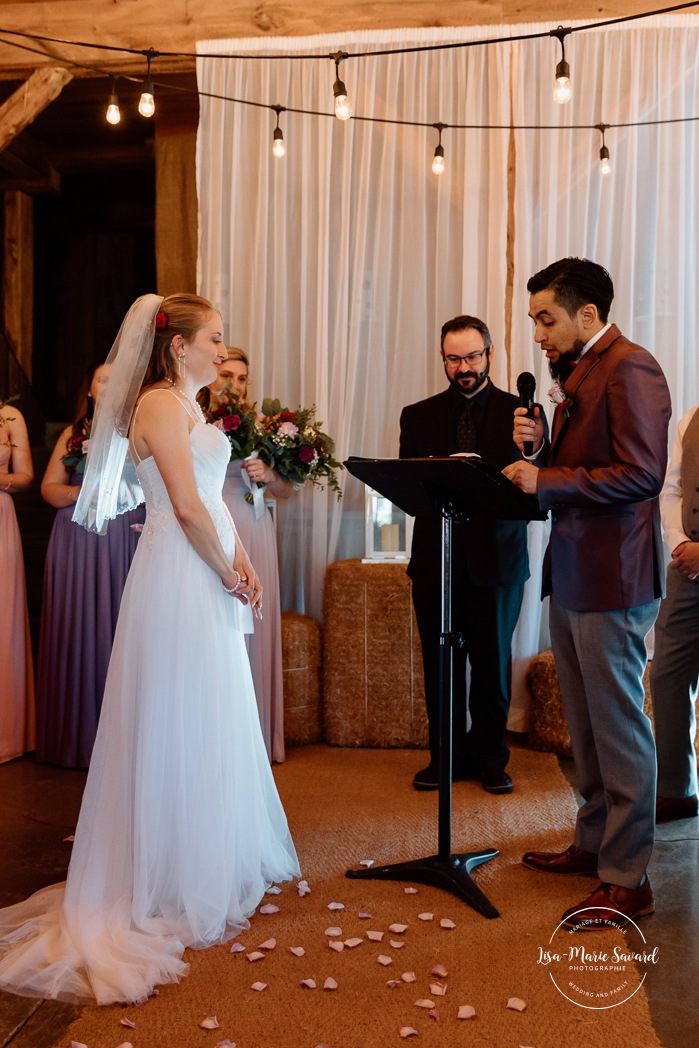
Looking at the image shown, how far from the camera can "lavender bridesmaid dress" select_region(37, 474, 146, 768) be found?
15.3 feet

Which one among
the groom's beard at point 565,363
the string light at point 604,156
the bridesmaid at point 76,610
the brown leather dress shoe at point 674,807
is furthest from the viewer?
the string light at point 604,156

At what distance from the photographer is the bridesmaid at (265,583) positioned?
14.7 ft

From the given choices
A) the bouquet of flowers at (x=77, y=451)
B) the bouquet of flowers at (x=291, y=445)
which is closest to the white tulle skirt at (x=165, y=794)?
the bouquet of flowers at (x=291, y=445)

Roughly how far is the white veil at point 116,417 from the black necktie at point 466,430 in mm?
1460

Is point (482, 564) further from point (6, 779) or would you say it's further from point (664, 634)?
point (6, 779)

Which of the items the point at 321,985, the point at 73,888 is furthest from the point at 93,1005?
the point at 321,985

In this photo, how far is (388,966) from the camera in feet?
8.64

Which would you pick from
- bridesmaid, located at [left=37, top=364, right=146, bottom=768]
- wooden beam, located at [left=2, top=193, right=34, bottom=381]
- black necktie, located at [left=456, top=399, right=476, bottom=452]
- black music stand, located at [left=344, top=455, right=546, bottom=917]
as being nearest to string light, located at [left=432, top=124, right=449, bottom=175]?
black necktie, located at [left=456, top=399, right=476, bottom=452]

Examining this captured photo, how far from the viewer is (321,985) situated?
2539mm

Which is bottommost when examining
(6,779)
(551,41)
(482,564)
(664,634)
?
(6,779)

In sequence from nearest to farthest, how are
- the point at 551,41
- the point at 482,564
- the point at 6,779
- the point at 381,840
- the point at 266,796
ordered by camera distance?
the point at 266,796 < the point at 381,840 < the point at 482,564 < the point at 6,779 < the point at 551,41

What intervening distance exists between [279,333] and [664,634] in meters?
2.71

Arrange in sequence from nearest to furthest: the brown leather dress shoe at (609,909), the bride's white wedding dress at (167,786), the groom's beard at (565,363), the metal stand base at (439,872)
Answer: the bride's white wedding dress at (167,786) → the brown leather dress shoe at (609,909) → the groom's beard at (565,363) → the metal stand base at (439,872)

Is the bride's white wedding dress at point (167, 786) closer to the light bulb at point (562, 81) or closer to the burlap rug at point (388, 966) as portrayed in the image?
the burlap rug at point (388, 966)
